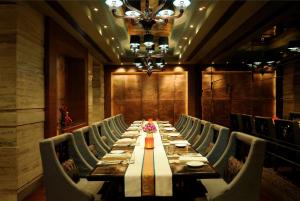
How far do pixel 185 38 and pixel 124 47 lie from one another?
2.44m

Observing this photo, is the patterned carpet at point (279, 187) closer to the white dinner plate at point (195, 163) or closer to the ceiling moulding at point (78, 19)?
the white dinner plate at point (195, 163)

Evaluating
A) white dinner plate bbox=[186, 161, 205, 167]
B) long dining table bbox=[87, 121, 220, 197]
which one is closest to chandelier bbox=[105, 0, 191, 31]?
long dining table bbox=[87, 121, 220, 197]

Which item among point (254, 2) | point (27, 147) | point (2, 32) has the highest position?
point (254, 2)

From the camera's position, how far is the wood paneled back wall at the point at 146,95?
11.0 meters

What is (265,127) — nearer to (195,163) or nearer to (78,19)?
(195,163)

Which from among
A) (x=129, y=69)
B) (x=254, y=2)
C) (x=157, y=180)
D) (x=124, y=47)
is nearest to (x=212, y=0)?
(x=254, y=2)

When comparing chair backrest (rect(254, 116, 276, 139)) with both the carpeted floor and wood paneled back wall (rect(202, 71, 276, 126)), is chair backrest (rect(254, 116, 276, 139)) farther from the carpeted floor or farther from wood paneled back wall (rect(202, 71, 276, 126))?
wood paneled back wall (rect(202, 71, 276, 126))

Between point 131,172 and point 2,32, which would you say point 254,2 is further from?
point 2,32

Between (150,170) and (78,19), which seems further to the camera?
(78,19)

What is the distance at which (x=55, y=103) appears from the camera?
5.25 m

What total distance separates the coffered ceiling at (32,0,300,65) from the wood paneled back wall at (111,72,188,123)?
2.14 m

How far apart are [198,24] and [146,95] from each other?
17.2 ft

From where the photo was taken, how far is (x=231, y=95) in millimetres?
10789

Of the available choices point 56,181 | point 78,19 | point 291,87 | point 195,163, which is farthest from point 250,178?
point 291,87
